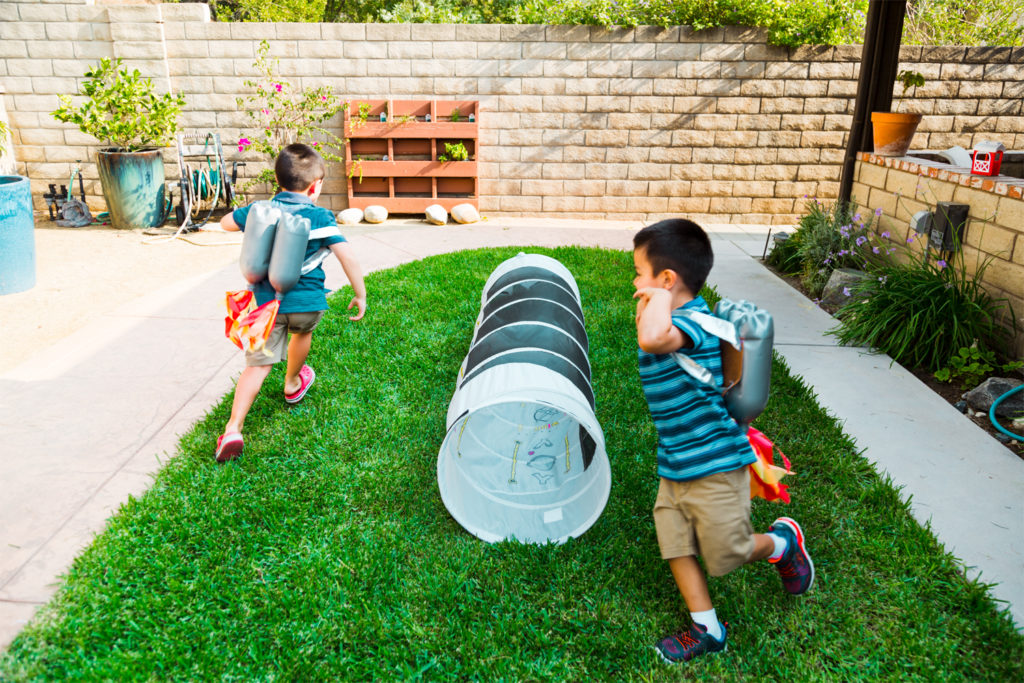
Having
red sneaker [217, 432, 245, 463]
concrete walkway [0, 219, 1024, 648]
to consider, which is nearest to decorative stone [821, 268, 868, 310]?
concrete walkway [0, 219, 1024, 648]

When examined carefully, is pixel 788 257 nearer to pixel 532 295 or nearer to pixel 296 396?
pixel 532 295

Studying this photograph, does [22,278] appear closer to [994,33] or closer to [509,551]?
[509,551]

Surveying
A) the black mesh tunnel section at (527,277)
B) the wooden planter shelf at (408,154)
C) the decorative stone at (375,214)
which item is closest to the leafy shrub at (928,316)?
the black mesh tunnel section at (527,277)

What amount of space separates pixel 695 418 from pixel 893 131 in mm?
4909

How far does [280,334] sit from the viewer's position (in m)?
3.43

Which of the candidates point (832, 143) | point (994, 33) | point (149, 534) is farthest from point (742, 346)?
point (994, 33)

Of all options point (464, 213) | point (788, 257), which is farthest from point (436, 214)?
point (788, 257)

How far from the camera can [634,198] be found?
9297 millimetres

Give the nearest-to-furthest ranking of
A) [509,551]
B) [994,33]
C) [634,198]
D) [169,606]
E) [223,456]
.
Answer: [169,606] < [509,551] < [223,456] < [634,198] < [994,33]

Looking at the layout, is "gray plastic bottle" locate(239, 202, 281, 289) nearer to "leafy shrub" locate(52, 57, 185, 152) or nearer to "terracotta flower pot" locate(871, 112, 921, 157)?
"terracotta flower pot" locate(871, 112, 921, 157)

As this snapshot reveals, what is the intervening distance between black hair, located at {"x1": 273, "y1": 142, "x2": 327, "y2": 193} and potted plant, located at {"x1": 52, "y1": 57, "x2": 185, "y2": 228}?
5834 mm

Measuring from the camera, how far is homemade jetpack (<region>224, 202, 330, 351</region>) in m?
3.18

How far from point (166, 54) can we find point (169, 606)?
8.36 metres

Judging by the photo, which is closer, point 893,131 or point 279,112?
point 893,131
